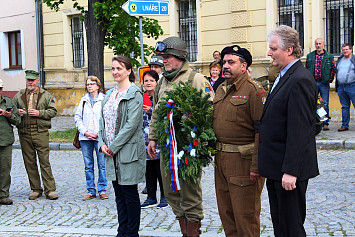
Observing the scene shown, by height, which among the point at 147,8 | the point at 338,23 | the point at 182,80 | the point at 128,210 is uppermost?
the point at 338,23

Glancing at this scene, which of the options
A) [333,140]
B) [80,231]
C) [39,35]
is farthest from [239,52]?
[39,35]

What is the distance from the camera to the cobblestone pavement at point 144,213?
20.9 feet

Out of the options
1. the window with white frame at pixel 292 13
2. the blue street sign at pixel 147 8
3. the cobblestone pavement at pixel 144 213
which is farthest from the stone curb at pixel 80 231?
the window with white frame at pixel 292 13

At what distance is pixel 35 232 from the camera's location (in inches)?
261

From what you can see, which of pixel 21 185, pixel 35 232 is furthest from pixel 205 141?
pixel 21 185

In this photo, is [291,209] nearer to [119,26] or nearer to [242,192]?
[242,192]

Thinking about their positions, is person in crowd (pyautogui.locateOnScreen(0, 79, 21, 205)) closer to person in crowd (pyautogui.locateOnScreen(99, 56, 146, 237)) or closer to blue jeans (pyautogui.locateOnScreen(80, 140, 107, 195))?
blue jeans (pyautogui.locateOnScreen(80, 140, 107, 195))

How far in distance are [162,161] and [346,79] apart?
9.06 m

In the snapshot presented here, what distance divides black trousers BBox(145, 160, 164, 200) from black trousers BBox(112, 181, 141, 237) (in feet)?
5.31

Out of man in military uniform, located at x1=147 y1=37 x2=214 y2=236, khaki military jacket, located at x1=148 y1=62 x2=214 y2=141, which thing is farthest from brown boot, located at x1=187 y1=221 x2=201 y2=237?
khaki military jacket, located at x1=148 y1=62 x2=214 y2=141

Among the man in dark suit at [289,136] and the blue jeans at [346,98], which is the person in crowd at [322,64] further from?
the man in dark suit at [289,136]

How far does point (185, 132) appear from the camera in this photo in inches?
206

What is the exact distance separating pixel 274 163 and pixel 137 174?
2220mm

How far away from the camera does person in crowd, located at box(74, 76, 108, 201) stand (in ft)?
28.1
